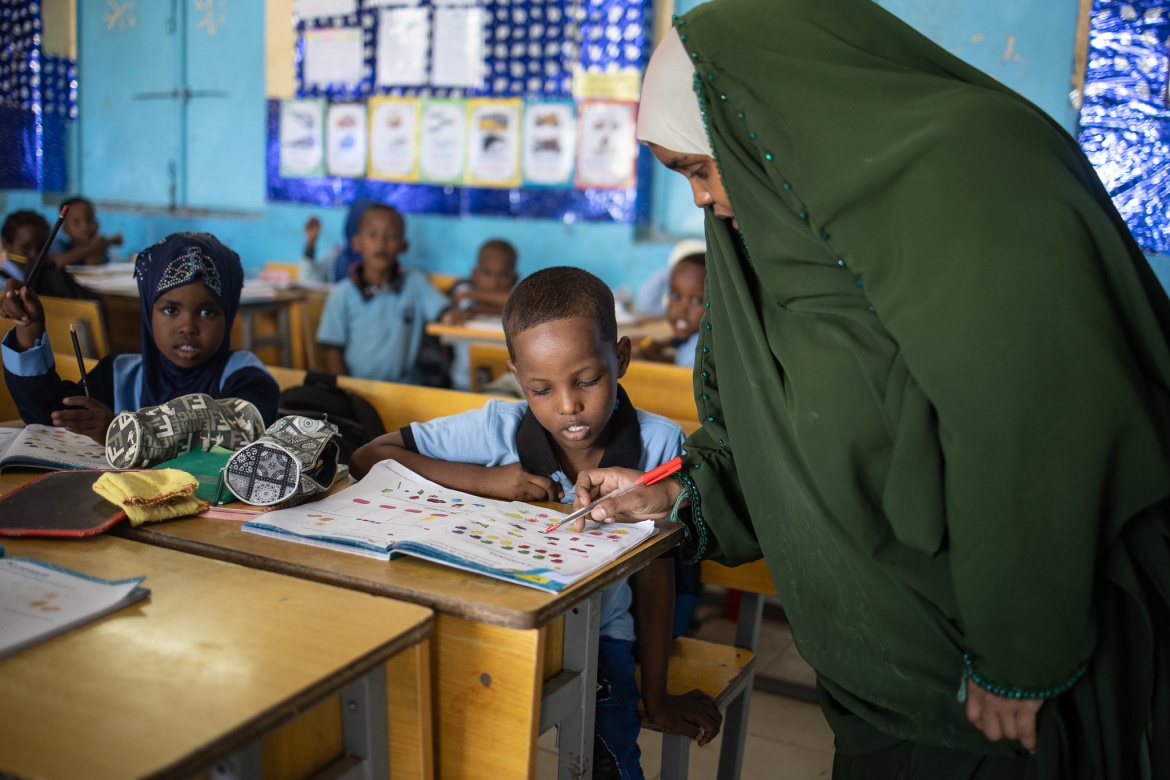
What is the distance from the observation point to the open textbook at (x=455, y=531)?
117cm

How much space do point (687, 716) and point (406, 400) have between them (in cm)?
99

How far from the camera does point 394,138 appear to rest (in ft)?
20.7

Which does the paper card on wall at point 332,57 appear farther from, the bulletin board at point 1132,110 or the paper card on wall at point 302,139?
the bulletin board at point 1132,110

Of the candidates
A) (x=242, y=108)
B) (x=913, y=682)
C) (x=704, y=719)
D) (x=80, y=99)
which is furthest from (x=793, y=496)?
(x=80, y=99)

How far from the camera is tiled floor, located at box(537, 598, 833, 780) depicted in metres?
2.23

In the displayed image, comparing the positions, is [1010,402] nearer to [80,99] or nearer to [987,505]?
[987,505]

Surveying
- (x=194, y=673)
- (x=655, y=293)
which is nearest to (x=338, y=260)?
(x=655, y=293)

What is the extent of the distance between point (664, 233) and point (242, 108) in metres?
3.28

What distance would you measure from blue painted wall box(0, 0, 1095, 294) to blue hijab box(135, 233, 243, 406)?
3.61 m

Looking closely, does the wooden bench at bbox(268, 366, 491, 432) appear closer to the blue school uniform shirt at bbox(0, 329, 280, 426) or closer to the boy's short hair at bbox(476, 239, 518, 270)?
the blue school uniform shirt at bbox(0, 329, 280, 426)

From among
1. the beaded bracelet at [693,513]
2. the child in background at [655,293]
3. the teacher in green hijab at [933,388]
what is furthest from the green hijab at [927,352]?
the child in background at [655,293]

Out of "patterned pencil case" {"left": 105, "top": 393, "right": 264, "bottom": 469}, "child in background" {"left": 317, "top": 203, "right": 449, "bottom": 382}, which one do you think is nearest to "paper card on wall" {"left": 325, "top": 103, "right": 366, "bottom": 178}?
"child in background" {"left": 317, "top": 203, "right": 449, "bottom": 382}

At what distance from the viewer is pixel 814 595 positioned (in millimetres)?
1161

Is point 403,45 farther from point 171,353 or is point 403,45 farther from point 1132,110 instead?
point 171,353
